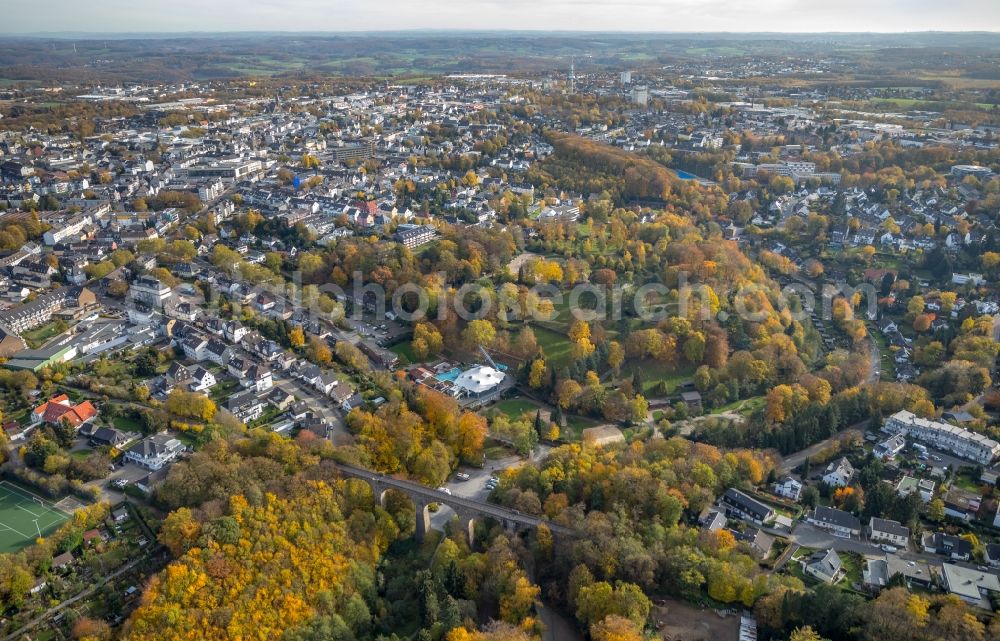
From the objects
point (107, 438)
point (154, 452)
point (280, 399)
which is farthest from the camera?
point (280, 399)

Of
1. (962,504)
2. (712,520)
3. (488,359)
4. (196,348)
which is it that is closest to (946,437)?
(962,504)

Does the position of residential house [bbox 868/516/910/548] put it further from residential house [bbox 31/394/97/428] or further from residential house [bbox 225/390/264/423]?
residential house [bbox 31/394/97/428]

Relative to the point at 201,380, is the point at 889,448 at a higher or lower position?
lower

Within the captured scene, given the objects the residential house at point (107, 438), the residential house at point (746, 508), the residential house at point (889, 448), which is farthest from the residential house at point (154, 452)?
the residential house at point (889, 448)

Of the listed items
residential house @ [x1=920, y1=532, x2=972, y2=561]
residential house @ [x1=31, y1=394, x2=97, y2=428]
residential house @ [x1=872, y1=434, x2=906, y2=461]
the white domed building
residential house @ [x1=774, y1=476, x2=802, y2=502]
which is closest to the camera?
residential house @ [x1=920, y1=532, x2=972, y2=561]

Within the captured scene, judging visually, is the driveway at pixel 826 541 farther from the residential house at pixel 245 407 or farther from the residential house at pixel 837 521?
the residential house at pixel 245 407

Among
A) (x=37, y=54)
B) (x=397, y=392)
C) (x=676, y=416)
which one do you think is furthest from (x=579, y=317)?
(x=37, y=54)

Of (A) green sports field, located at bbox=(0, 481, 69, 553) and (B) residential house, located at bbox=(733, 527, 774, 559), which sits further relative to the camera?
(A) green sports field, located at bbox=(0, 481, 69, 553)

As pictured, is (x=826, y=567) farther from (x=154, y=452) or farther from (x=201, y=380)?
(x=201, y=380)

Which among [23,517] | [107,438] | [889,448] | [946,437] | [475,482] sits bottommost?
[475,482]

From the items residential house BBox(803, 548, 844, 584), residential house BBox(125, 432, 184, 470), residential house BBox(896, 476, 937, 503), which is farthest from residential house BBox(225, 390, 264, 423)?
residential house BBox(896, 476, 937, 503)
